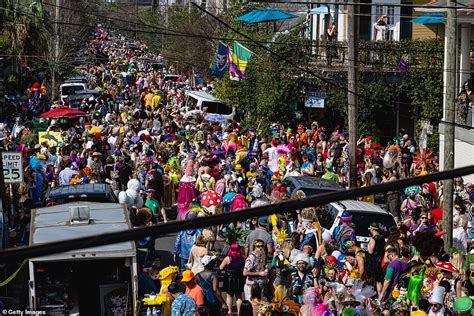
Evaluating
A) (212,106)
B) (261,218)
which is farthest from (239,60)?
(212,106)

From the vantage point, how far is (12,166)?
1919cm

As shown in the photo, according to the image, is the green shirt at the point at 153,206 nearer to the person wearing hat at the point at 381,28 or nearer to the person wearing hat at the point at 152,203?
the person wearing hat at the point at 152,203

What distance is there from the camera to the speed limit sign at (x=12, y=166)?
1909 cm

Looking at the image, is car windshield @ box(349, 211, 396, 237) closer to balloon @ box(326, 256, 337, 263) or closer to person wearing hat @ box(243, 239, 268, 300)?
balloon @ box(326, 256, 337, 263)

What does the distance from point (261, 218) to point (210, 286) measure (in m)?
3.48

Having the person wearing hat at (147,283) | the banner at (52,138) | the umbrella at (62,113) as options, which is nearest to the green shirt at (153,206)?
the person wearing hat at (147,283)

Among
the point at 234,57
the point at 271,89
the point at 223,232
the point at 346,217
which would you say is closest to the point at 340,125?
the point at 271,89

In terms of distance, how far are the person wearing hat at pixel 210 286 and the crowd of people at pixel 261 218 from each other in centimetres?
1

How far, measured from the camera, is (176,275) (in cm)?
1270

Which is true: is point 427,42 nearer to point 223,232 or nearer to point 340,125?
point 340,125

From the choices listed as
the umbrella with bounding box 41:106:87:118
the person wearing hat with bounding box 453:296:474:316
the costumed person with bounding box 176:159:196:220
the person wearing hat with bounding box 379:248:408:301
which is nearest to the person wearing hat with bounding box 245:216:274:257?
the person wearing hat with bounding box 379:248:408:301

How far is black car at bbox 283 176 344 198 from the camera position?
18672 millimetres

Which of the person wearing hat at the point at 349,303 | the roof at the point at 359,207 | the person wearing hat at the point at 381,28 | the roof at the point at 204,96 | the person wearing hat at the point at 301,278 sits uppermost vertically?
the person wearing hat at the point at 381,28

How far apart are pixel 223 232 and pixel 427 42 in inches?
676
